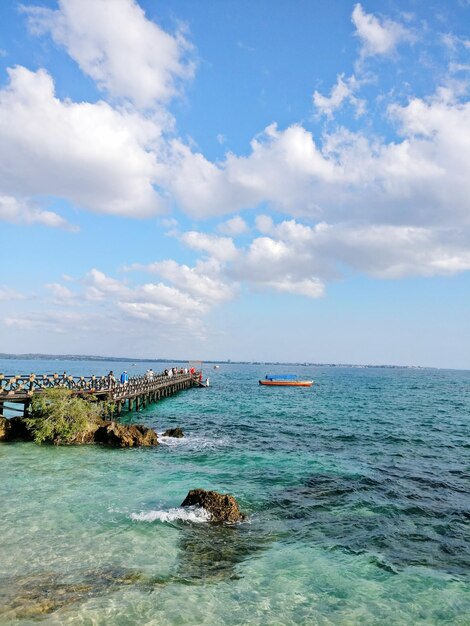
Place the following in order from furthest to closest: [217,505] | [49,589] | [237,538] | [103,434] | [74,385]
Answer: [74,385], [103,434], [217,505], [237,538], [49,589]

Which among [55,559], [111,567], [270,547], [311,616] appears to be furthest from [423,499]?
[55,559]

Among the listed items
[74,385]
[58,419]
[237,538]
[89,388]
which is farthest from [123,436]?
[237,538]

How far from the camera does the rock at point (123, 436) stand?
25.5 m

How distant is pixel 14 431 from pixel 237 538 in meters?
19.1

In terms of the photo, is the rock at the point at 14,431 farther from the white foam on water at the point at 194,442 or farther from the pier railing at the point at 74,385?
the white foam on water at the point at 194,442

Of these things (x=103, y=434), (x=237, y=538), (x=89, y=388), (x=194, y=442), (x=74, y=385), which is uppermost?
(x=74, y=385)

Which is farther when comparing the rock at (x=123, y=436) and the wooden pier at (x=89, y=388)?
the wooden pier at (x=89, y=388)

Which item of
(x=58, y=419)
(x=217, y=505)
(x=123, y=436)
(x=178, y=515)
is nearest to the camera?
(x=178, y=515)

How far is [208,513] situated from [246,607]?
521 centimetres

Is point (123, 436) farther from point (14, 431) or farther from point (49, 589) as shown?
point (49, 589)

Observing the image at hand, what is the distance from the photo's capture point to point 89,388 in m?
37.6

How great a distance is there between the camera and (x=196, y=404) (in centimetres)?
5450

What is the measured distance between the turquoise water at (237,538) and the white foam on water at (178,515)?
2.6 inches

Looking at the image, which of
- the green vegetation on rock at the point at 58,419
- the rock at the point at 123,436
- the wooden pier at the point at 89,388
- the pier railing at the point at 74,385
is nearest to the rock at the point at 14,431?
the green vegetation on rock at the point at 58,419
